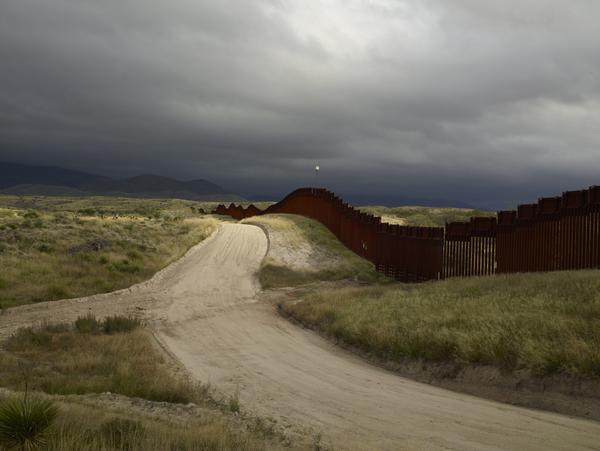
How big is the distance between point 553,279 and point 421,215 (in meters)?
44.8

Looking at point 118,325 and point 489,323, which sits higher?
point 489,323

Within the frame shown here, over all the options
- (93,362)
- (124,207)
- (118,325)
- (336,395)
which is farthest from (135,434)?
(124,207)

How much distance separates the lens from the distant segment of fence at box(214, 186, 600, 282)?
50.2ft

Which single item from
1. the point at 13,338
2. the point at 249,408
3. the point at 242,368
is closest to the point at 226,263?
the point at 13,338

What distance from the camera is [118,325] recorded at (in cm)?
1501

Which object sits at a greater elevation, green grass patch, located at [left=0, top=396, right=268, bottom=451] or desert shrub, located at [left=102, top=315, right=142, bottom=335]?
green grass patch, located at [left=0, top=396, right=268, bottom=451]

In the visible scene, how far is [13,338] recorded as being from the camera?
44.7ft

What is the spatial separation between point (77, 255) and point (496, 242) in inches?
763

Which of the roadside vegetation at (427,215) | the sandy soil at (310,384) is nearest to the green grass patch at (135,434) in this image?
the sandy soil at (310,384)

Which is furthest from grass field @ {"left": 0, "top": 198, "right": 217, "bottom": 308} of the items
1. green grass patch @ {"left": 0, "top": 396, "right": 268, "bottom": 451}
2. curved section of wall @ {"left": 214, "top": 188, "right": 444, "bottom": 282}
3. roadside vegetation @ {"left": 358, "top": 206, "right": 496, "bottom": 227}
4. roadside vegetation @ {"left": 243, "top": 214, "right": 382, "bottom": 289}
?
roadside vegetation @ {"left": 358, "top": 206, "right": 496, "bottom": 227}

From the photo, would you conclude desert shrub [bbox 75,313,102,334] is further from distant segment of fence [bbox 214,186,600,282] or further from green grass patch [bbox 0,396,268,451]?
distant segment of fence [bbox 214,186,600,282]

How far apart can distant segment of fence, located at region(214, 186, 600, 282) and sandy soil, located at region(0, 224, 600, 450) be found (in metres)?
7.53

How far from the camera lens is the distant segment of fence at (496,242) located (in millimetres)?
15289

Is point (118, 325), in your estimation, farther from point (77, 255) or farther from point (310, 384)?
point (77, 255)
